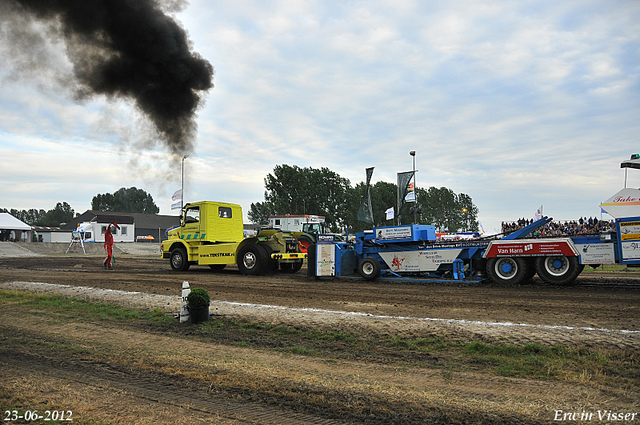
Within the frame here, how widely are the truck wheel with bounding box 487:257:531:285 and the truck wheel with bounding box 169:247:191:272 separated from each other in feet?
39.7

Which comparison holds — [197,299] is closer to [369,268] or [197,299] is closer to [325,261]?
[325,261]

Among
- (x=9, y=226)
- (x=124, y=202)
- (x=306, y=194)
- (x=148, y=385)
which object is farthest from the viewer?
(x=124, y=202)

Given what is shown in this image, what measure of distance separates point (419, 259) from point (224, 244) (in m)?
7.87

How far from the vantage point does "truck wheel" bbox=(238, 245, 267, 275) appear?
1723 centimetres

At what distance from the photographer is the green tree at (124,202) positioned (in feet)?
434

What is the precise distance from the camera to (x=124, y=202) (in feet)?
433

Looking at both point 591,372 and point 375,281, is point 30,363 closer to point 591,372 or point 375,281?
point 591,372

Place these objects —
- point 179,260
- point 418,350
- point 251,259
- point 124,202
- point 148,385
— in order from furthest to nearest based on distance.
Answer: point 124,202 → point 179,260 → point 251,259 → point 418,350 → point 148,385

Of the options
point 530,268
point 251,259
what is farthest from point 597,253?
point 251,259

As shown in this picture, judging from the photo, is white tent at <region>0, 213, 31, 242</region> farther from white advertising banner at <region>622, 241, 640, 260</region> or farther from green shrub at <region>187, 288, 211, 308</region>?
white advertising banner at <region>622, 241, 640, 260</region>

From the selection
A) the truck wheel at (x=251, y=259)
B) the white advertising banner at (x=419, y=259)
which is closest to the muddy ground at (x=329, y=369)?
the white advertising banner at (x=419, y=259)

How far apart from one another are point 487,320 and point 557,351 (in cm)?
200

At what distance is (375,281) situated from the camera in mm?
15484

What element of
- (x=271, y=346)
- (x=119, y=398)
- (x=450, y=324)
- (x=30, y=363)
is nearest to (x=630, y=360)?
(x=450, y=324)
